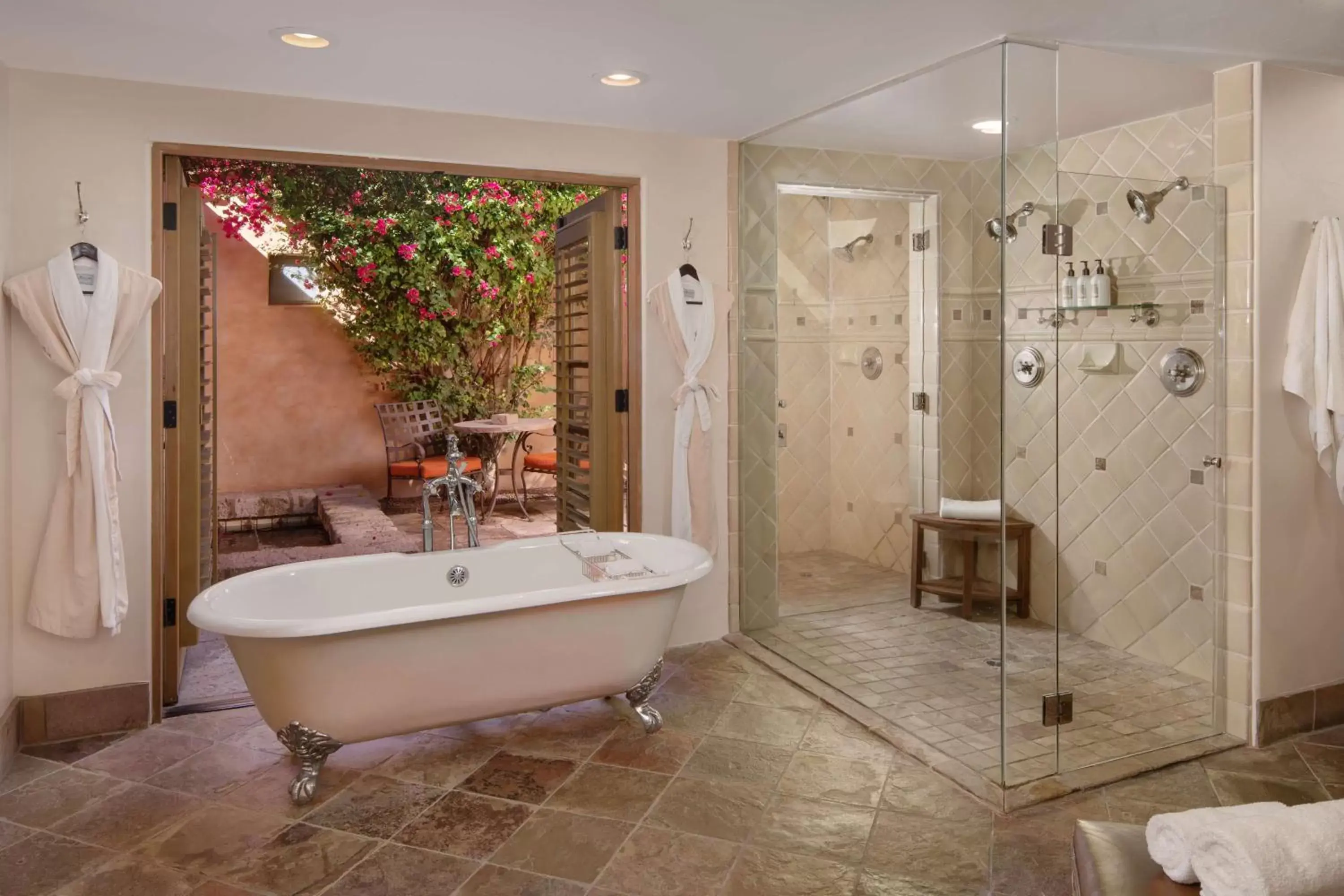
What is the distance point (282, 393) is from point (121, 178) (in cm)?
446

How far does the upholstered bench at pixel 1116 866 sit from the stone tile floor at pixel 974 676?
1.30 meters

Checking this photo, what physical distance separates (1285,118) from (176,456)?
4107 millimetres

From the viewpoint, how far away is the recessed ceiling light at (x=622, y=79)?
322 cm

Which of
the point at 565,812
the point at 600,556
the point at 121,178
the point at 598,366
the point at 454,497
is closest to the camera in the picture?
the point at 565,812

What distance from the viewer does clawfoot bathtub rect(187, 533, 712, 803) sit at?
109 inches

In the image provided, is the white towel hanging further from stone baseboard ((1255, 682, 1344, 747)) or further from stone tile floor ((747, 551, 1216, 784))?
stone tile floor ((747, 551, 1216, 784))

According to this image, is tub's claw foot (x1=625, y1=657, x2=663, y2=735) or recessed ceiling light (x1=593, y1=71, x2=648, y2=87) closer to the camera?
recessed ceiling light (x1=593, y1=71, x2=648, y2=87)

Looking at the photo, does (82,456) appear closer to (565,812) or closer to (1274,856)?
(565,812)

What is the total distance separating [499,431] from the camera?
729 centimetres

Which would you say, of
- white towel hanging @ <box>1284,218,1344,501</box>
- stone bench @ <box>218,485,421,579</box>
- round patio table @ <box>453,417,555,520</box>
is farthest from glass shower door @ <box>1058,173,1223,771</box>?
round patio table @ <box>453,417,555,520</box>

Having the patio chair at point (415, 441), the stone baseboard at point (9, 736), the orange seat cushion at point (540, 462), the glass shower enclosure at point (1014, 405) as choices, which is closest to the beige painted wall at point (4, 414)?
the stone baseboard at point (9, 736)

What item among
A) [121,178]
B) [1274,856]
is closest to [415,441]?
[121,178]

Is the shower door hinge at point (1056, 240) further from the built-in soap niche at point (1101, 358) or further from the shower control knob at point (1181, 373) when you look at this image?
the shower control knob at point (1181, 373)

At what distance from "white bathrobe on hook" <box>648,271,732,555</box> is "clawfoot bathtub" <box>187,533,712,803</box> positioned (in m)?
0.48
